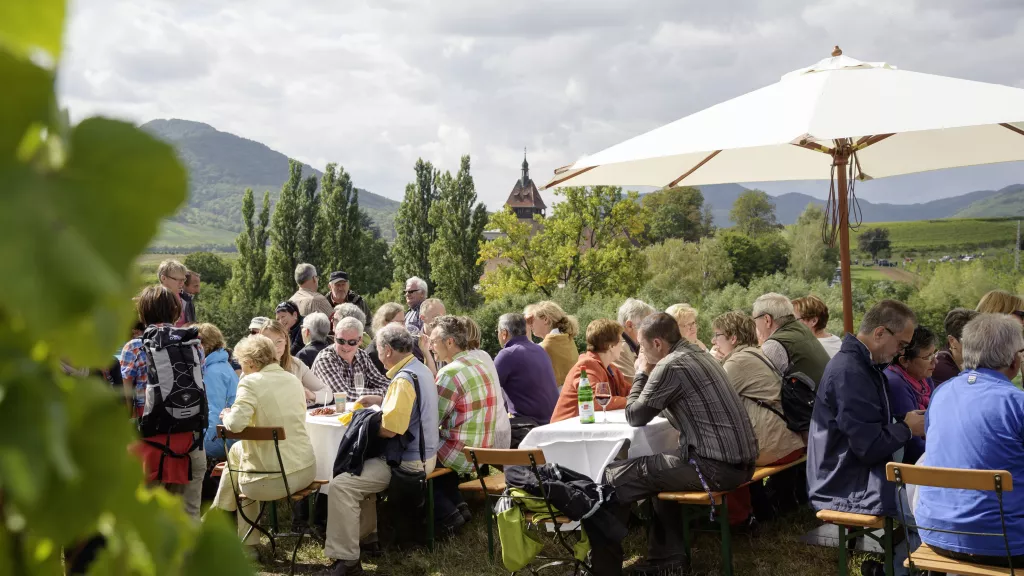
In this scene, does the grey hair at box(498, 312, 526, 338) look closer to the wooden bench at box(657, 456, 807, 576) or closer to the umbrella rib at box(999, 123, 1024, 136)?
the wooden bench at box(657, 456, 807, 576)

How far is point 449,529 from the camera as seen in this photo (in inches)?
239

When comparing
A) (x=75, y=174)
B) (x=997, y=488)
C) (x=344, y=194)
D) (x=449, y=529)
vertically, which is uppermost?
(x=344, y=194)

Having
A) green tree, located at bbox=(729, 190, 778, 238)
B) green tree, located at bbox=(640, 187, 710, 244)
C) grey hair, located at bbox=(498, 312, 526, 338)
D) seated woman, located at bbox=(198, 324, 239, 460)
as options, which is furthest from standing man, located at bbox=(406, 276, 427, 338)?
green tree, located at bbox=(729, 190, 778, 238)

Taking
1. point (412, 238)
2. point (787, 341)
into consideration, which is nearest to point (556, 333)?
point (787, 341)

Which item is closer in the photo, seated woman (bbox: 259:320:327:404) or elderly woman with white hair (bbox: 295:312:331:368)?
seated woman (bbox: 259:320:327:404)

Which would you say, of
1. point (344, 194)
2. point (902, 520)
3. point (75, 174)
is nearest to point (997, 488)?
point (902, 520)

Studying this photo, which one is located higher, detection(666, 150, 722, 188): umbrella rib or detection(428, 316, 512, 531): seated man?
detection(666, 150, 722, 188): umbrella rib

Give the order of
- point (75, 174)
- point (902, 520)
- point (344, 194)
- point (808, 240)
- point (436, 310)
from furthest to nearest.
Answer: point (808, 240), point (344, 194), point (436, 310), point (902, 520), point (75, 174)

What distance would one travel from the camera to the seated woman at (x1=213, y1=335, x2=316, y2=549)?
5.51 m

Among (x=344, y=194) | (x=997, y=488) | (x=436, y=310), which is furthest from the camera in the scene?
(x=344, y=194)

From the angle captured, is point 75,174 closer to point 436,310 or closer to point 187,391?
point 187,391

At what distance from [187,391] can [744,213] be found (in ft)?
340

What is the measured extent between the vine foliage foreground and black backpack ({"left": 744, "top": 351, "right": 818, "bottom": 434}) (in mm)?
5586

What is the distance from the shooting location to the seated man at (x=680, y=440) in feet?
16.3
